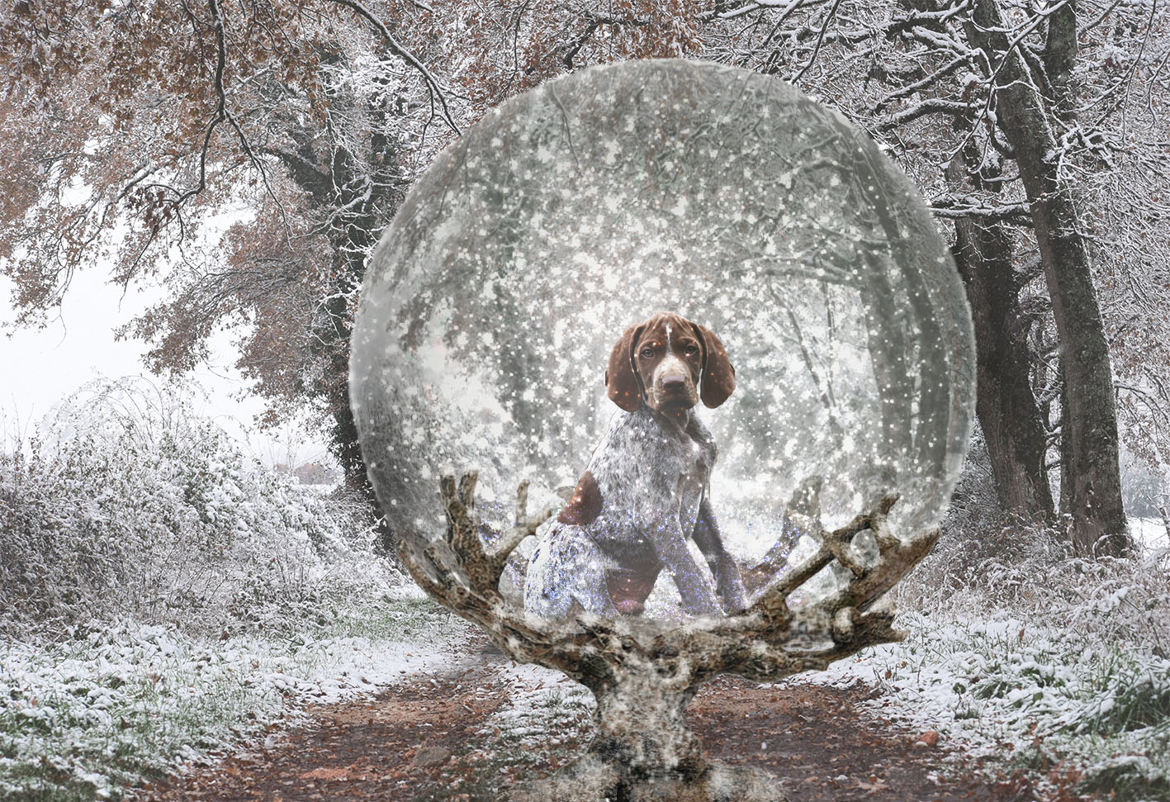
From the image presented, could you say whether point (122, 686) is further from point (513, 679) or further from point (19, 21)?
point (19, 21)

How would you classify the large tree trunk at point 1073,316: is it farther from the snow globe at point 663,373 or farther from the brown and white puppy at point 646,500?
the brown and white puppy at point 646,500

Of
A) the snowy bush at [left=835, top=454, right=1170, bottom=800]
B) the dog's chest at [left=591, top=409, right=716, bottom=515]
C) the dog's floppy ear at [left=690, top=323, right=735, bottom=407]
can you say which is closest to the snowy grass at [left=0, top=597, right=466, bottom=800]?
the dog's chest at [left=591, top=409, right=716, bottom=515]

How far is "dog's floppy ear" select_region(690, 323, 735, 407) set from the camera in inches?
167

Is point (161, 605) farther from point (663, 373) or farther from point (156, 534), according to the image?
point (663, 373)

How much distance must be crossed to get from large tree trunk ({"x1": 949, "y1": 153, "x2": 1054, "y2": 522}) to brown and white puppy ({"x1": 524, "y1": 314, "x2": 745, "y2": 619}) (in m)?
6.90

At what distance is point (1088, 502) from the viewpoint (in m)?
9.02

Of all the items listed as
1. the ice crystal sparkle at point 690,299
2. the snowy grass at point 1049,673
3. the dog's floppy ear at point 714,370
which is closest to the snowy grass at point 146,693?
the ice crystal sparkle at point 690,299

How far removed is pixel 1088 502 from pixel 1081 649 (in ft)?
A: 11.1

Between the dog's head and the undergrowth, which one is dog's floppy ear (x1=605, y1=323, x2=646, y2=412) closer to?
the dog's head

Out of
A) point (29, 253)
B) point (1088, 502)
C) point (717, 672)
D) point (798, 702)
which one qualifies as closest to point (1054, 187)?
point (1088, 502)

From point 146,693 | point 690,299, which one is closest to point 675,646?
point 690,299

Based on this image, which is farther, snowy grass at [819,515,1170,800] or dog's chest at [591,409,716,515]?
snowy grass at [819,515,1170,800]

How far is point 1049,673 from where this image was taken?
5.82 m

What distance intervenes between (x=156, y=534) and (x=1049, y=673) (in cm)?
743
